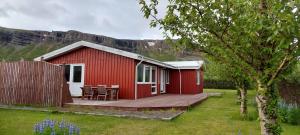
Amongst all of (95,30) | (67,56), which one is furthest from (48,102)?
(95,30)

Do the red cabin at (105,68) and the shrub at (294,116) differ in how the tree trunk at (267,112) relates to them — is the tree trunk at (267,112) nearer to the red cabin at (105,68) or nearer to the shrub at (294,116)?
the shrub at (294,116)

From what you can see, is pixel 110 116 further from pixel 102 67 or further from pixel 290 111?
pixel 102 67

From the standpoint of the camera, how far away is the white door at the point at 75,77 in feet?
54.3

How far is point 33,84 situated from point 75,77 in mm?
4469

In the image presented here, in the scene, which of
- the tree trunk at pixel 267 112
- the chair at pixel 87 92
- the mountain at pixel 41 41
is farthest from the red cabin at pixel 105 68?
the mountain at pixel 41 41

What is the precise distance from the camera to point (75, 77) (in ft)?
55.2

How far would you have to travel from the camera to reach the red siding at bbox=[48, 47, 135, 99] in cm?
1556

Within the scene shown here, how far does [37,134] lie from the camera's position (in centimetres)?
454

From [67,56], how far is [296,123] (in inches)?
511

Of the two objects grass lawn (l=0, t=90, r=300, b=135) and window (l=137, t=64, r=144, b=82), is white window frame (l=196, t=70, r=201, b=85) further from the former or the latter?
grass lawn (l=0, t=90, r=300, b=135)

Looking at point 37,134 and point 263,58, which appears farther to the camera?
point 37,134

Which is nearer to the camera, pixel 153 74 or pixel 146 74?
pixel 146 74

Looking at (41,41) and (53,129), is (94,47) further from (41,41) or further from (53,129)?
(41,41)

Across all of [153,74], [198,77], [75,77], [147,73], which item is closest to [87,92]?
[75,77]
